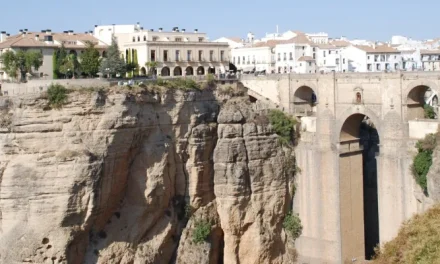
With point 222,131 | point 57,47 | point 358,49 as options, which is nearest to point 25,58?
point 57,47

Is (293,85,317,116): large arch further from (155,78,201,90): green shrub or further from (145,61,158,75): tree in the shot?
(145,61,158,75): tree

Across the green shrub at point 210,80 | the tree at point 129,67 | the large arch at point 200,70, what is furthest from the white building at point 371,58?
the green shrub at point 210,80

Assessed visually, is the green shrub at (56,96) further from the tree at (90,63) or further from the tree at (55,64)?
the tree at (55,64)

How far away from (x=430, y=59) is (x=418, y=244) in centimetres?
4434

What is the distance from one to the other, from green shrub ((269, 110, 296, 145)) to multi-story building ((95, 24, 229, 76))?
9679mm

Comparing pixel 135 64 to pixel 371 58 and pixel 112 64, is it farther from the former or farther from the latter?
pixel 371 58

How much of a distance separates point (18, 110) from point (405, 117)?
1723 cm

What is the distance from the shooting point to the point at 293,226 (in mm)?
36062

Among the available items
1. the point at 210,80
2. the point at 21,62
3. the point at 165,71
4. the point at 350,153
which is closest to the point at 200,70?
the point at 165,71

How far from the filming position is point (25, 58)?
37.8 m

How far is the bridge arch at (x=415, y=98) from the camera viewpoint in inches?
1275

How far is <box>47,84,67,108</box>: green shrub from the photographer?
97.7ft

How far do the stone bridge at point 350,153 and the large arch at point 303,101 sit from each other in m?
0.05

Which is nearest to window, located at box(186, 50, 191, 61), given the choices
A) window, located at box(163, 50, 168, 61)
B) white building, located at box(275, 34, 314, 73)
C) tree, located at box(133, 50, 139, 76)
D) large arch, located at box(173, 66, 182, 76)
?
large arch, located at box(173, 66, 182, 76)
